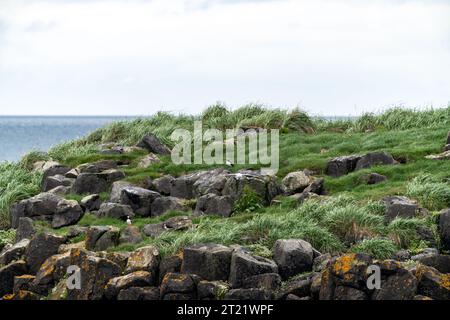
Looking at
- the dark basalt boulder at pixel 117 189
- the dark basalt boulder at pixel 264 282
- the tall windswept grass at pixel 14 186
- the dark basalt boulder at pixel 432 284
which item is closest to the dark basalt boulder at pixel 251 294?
the dark basalt boulder at pixel 264 282

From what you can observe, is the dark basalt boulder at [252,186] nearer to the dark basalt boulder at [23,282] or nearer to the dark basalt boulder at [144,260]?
the dark basalt boulder at [144,260]

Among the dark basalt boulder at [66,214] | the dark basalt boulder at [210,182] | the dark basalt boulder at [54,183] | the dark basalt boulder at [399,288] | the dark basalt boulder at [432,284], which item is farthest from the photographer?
the dark basalt boulder at [54,183]

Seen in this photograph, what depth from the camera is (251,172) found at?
1154 inches

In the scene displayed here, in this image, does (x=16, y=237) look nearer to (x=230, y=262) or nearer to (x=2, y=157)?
(x=230, y=262)


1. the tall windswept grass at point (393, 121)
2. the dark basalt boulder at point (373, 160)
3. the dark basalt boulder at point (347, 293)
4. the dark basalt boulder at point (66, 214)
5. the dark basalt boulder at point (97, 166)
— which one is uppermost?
the tall windswept grass at point (393, 121)

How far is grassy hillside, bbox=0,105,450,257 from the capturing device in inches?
943

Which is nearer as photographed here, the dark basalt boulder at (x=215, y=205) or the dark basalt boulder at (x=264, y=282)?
the dark basalt boulder at (x=264, y=282)

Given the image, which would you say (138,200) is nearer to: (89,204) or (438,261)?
(89,204)

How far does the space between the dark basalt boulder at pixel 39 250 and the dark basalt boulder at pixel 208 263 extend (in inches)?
152

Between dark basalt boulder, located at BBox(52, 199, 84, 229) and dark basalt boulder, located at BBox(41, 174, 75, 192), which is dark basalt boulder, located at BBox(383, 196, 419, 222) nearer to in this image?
dark basalt boulder, located at BBox(52, 199, 84, 229)

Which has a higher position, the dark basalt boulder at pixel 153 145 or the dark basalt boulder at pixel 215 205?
the dark basalt boulder at pixel 153 145

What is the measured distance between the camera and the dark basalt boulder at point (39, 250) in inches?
960

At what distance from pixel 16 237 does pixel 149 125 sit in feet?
40.7

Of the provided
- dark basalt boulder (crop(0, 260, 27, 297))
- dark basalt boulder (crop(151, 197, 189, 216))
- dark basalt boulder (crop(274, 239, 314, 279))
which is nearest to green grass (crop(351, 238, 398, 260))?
dark basalt boulder (crop(274, 239, 314, 279))
